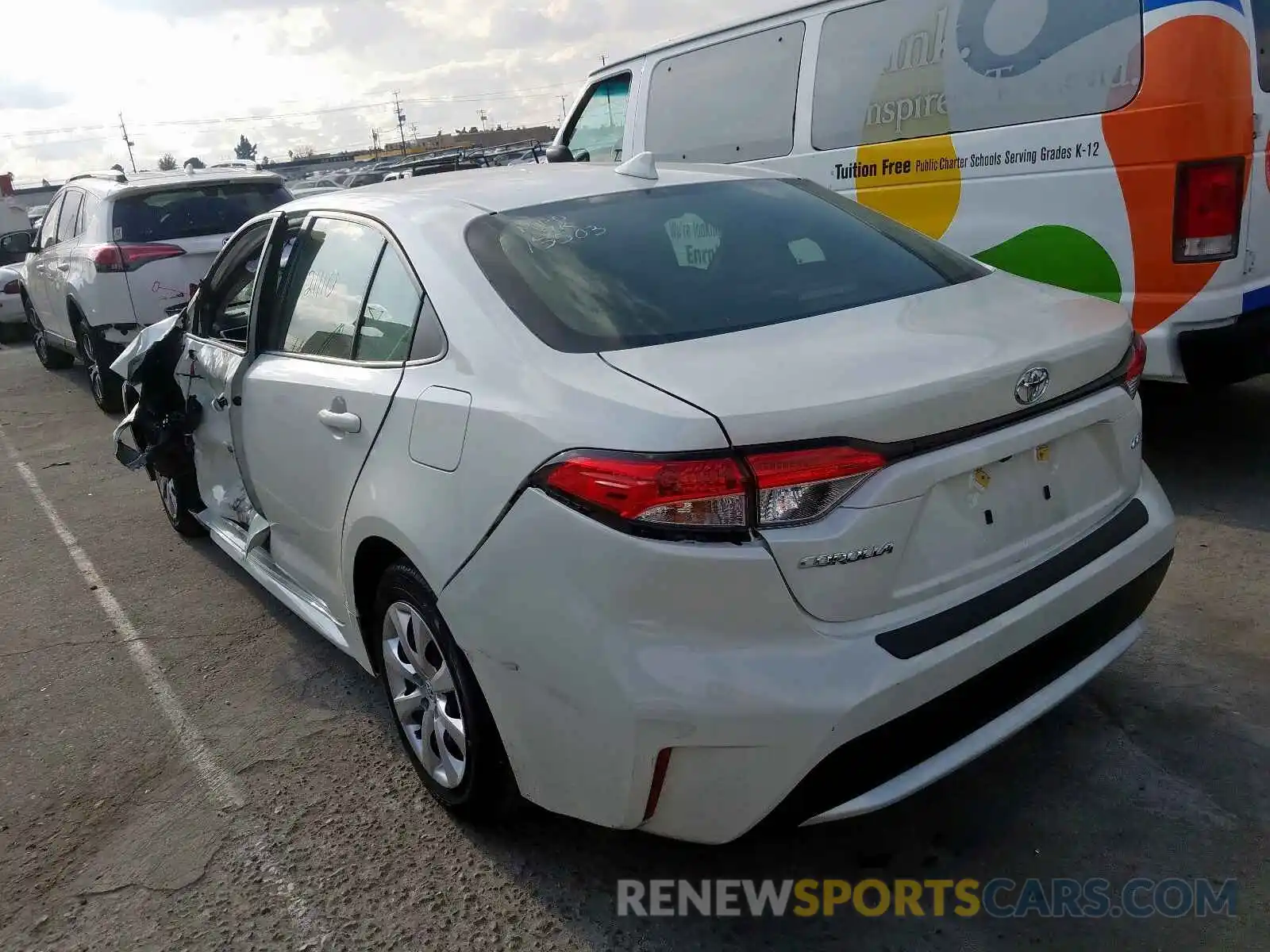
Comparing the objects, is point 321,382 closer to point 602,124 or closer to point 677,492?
point 677,492

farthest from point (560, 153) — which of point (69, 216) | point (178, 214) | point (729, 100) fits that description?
point (69, 216)

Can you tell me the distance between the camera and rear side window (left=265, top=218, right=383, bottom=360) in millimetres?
3113

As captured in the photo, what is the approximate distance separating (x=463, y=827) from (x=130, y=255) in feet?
22.1

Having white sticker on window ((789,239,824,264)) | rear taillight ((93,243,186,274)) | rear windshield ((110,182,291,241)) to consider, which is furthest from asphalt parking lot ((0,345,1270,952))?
rear windshield ((110,182,291,241))

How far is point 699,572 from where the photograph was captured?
1.99 meters

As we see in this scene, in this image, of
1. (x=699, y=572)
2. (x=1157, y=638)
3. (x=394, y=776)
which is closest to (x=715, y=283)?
(x=699, y=572)

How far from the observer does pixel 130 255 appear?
8031 mm

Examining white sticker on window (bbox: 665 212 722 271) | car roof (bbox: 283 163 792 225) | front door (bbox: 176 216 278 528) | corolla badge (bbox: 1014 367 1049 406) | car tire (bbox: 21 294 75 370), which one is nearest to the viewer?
corolla badge (bbox: 1014 367 1049 406)

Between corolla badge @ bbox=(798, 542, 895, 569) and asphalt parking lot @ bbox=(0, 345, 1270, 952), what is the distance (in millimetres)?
620

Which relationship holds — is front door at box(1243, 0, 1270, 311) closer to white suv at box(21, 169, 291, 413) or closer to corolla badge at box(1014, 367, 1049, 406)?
corolla badge at box(1014, 367, 1049, 406)

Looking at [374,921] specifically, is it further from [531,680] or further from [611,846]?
[531,680]

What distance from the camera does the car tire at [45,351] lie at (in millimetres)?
11016

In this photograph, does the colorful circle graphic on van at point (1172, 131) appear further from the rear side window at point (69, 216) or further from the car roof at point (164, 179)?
the rear side window at point (69, 216)

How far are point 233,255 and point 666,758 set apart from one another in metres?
3.10
